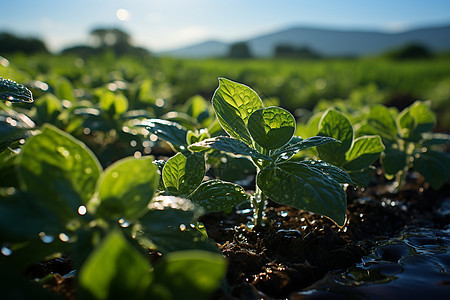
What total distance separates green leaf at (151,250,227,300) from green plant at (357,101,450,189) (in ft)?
3.97

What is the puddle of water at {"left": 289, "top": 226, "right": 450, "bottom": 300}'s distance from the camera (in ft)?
2.77

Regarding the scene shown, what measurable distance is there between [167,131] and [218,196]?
26 cm

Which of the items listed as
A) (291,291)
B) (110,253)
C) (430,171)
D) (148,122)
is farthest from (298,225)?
(110,253)

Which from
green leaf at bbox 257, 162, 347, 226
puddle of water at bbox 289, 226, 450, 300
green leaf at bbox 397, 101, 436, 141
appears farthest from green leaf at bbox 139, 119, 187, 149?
green leaf at bbox 397, 101, 436, 141

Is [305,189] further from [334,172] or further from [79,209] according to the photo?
[79,209]

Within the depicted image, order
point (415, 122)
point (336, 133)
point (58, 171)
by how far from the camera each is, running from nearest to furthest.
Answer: point (58, 171)
point (336, 133)
point (415, 122)

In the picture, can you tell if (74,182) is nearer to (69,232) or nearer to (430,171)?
(69,232)

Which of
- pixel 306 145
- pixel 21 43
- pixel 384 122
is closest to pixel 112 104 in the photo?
pixel 306 145

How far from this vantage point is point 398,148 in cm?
157

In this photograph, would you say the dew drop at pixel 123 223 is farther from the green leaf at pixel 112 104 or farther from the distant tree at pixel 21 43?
the distant tree at pixel 21 43

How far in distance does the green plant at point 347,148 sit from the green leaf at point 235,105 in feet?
1.08

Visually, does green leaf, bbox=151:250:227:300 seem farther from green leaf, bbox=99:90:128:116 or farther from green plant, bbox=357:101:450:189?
green leaf, bbox=99:90:128:116

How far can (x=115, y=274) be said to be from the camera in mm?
497

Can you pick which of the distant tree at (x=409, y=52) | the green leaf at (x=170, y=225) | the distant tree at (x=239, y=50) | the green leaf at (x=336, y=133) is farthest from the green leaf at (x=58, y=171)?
the distant tree at (x=409, y=52)
